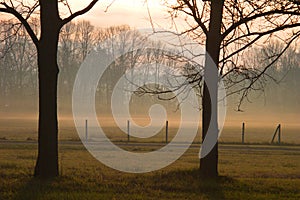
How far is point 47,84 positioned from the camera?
12.9 metres

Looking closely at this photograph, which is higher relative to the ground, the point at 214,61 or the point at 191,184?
the point at 214,61

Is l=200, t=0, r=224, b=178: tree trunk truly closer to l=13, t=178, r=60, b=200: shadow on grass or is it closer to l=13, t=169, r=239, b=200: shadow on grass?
l=13, t=169, r=239, b=200: shadow on grass

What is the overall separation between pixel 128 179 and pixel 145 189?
177cm

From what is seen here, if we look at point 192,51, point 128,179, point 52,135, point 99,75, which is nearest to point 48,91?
point 52,135

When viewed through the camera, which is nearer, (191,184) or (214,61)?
(191,184)

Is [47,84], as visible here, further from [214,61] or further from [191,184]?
[214,61]

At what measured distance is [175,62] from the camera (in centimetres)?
1587

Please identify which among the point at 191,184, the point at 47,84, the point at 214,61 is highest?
the point at 214,61

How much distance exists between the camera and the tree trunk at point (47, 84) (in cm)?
1293

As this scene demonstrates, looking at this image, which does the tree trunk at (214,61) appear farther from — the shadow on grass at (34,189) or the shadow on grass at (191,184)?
the shadow on grass at (34,189)

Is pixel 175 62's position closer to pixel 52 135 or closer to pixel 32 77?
pixel 52 135

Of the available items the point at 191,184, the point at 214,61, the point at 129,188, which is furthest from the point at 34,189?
the point at 214,61

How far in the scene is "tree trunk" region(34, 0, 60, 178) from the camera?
42.4ft

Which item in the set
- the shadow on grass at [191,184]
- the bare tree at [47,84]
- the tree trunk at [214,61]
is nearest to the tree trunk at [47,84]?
the bare tree at [47,84]
